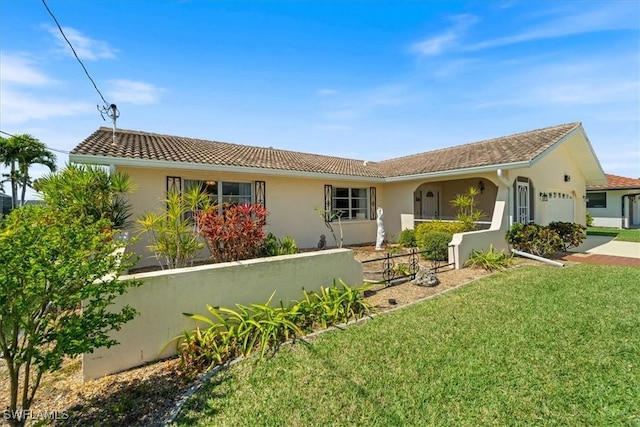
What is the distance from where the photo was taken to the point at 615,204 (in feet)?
82.7

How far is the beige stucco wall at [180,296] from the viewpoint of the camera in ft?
13.7

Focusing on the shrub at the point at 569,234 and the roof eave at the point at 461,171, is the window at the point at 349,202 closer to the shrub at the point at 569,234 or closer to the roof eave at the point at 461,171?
the roof eave at the point at 461,171

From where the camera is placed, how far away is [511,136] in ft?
50.8

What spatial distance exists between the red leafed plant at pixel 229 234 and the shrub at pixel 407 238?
8345mm

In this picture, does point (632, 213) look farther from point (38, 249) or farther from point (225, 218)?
point (38, 249)

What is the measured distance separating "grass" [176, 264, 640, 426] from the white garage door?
34.9 feet

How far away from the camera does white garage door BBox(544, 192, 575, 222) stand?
587 inches

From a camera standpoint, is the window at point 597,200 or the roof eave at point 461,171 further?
the window at point 597,200

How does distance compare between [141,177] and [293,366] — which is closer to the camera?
[293,366]

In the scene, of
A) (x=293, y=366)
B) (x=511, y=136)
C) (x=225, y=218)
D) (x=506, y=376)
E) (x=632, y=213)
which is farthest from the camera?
(x=632, y=213)

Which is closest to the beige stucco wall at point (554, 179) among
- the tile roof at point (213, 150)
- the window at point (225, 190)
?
the tile roof at point (213, 150)

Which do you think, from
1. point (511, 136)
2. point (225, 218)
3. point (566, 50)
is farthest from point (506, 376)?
point (511, 136)

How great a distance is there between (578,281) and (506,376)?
6.35 meters

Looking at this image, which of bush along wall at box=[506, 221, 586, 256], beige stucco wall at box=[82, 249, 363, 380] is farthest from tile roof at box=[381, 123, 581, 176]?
beige stucco wall at box=[82, 249, 363, 380]
